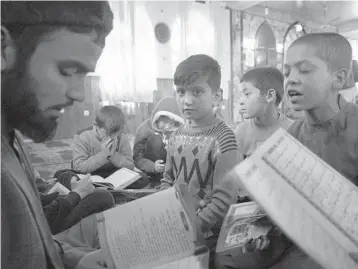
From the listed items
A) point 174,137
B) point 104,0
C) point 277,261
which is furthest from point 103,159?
point 104,0

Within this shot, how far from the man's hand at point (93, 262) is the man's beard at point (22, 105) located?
0.83 feet

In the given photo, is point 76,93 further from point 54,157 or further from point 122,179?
point 54,157

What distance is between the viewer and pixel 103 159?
1.82 metres

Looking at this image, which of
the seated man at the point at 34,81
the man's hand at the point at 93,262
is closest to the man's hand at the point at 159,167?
the man's hand at the point at 93,262

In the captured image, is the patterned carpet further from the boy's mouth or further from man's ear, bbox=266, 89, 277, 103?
the boy's mouth

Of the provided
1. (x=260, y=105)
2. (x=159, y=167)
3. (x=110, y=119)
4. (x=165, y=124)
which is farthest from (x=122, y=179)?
(x=260, y=105)

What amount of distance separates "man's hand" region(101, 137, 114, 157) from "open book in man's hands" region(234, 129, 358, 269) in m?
1.45

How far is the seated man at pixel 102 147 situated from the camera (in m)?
1.82

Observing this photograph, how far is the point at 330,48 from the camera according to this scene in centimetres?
86

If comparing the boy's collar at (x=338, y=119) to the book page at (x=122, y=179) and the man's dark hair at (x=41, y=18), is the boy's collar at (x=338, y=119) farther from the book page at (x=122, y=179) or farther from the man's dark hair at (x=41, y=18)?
the book page at (x=122, y=179)

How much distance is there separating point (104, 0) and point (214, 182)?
0.71m

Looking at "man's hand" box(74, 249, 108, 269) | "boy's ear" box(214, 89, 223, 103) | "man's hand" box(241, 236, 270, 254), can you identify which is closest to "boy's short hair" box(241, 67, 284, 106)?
"boy's ear" box(214, 89, 223, 103)

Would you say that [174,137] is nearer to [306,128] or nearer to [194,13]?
[306,128]

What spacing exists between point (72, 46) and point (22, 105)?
0.09 metres
